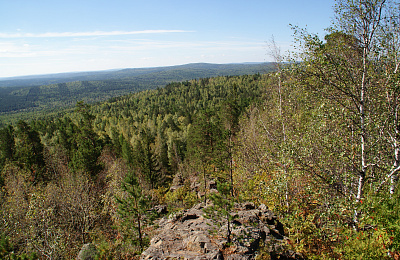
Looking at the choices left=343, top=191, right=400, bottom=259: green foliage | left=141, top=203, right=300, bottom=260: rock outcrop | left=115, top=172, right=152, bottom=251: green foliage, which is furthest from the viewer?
left=115, top=172, right=152, bottom=251: green foliage

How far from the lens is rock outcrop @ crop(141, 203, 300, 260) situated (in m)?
9.28

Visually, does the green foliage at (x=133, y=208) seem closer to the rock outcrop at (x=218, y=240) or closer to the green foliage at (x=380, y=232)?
the rock outcrop at (x=218, y=240)

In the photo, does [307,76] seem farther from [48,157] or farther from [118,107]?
[118,107]

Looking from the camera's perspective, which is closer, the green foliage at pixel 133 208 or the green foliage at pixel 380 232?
the green foliage at pixel 380 232

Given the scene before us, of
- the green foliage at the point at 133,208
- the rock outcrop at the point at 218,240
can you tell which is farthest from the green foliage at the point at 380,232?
the green foliage at the point at 133,208

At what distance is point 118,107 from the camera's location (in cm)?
13325

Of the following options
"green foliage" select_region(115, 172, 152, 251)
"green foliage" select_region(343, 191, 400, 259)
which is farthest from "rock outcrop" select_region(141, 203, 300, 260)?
"green foliage" select_region(343, 191, 400, 259)

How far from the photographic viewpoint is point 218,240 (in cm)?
1001

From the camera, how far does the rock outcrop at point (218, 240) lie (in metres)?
9.28

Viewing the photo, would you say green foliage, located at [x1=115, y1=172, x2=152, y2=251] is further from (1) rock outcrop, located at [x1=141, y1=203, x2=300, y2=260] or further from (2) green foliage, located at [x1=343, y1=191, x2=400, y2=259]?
(2) green foliage, located at [x1=343, y1=191, x2=400, y2=259]

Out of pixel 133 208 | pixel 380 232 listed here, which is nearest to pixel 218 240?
pixel 133 208

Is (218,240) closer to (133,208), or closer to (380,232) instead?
(133,208)

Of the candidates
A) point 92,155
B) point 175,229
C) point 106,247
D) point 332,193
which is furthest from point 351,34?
point 92,155

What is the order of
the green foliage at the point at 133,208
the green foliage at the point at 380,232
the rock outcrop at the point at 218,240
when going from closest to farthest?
the green foliage at the point at 380,232
the rock outcrop at the point at 218,240
the green foliage at the point at 133,208
